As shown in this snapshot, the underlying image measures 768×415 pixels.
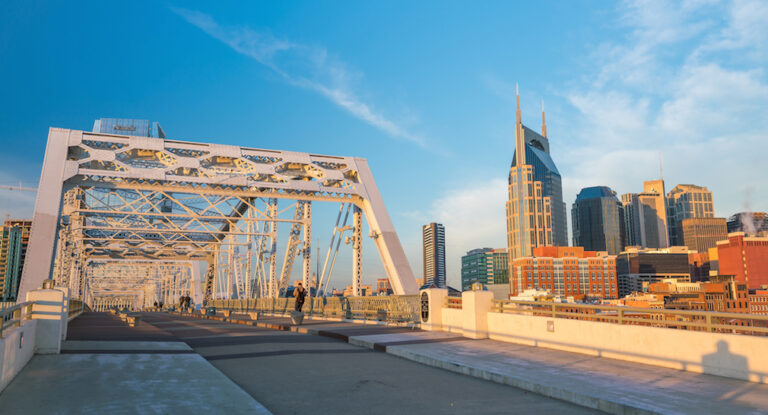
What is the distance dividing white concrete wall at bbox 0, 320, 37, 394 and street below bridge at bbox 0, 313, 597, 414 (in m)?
0.16

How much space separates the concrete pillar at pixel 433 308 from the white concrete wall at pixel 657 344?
3802 mm

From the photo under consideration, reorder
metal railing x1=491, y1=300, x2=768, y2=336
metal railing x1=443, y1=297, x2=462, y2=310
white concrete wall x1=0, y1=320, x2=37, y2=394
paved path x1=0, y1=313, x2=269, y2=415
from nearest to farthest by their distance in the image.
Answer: paved path x1=0, y1=313, x2=269, y2=415
white concrete wall x1=0, y1=320, x2=37, y2=394
metal railing x1=491, y1=300, x2=768, y2=336
metal railing x1=443, y1=297, x2=462, y2=310

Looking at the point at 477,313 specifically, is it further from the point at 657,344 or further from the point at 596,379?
the point at 596,379

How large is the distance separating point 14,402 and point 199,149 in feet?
76.4

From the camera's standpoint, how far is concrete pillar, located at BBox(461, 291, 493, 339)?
1497cm

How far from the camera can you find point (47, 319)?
10.8 metres

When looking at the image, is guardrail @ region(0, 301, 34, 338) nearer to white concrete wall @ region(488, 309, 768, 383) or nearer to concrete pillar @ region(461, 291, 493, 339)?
white concrete wall @ region(488, 309, 768, 383)

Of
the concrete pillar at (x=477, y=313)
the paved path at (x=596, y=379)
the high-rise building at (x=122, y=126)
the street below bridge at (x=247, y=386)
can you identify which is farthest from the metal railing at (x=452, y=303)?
the high-rise building at (x=122, y=126)

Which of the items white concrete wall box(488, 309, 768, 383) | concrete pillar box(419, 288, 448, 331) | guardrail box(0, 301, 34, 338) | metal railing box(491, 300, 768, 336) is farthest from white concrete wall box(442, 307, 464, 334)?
guardrail box(0, 301, 34, 338)

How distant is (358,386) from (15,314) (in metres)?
6.21

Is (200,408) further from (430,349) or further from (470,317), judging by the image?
(470,317)

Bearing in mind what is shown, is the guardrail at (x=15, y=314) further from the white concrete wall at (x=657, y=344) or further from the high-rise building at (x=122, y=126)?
the high-rise building at (x=122, y=126)

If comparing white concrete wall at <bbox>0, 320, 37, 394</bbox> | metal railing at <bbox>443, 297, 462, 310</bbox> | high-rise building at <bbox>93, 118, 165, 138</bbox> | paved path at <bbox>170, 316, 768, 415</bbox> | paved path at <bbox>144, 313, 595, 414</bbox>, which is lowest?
paved path at <bbox>144, 313, 595, 414</bbox>

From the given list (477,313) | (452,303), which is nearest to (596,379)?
(477,313)
